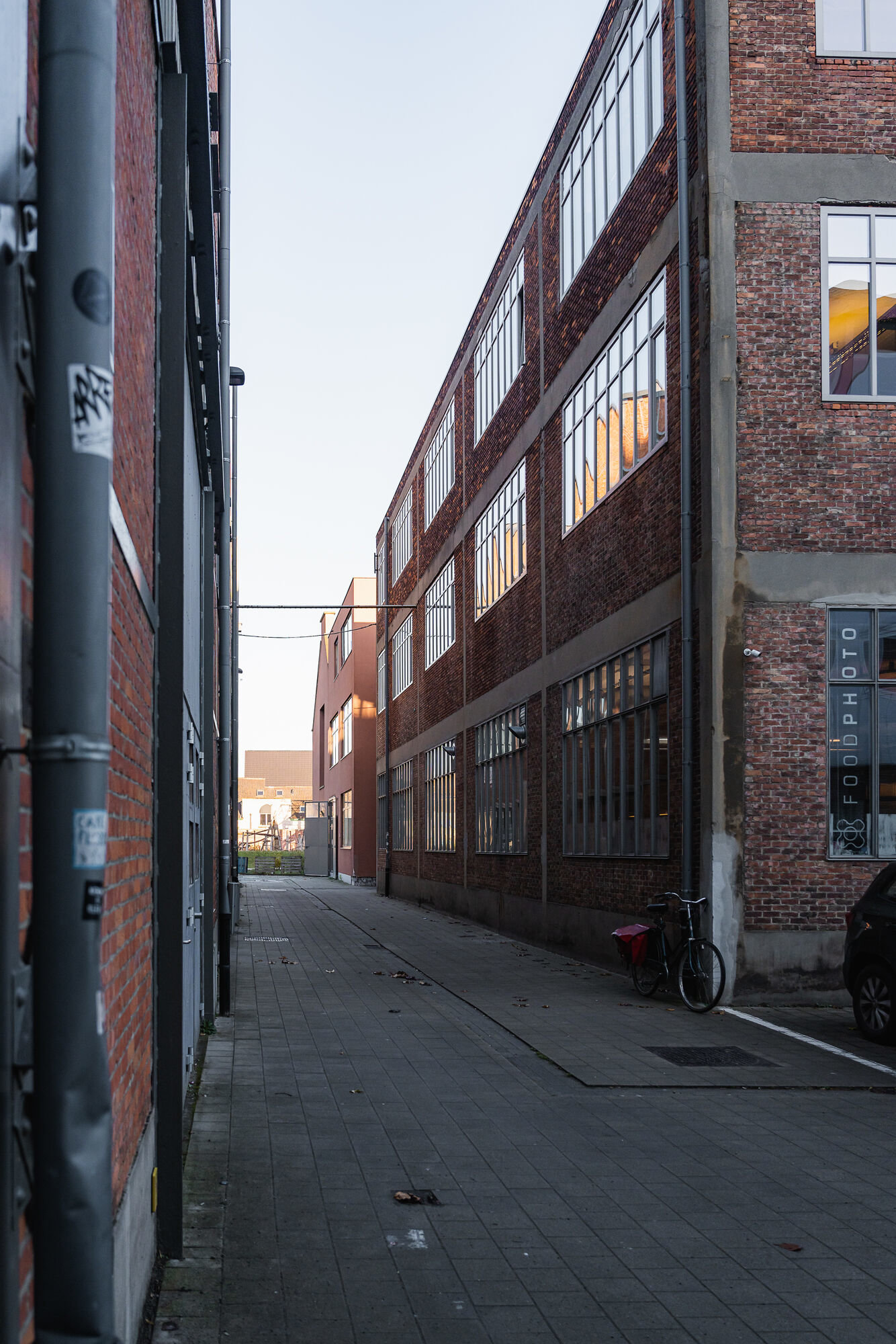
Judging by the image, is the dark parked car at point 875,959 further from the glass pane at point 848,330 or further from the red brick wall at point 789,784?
the glass pane at point 848,330

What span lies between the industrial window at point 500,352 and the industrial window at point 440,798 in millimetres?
8184

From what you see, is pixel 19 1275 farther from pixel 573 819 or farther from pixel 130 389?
pixel 573 819

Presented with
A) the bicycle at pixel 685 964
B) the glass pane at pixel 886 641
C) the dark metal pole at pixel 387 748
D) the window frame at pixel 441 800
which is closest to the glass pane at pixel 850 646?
the glass pane at pixel 886 641

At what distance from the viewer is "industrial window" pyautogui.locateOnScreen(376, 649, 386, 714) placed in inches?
1940

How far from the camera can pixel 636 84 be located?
Answer: 17.9 m

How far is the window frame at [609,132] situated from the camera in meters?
17.0

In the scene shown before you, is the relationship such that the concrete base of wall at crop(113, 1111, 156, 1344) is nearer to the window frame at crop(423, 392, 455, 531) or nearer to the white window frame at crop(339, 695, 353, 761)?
the window frame at crop(423, 392, 455, 531)

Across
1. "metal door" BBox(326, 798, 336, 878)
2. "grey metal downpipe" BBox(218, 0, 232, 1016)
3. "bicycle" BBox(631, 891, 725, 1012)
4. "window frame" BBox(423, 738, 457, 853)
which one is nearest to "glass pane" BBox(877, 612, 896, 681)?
"bicycle" BBox(631, 891, 725, 1012)

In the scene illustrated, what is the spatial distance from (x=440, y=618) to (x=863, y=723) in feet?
72.4

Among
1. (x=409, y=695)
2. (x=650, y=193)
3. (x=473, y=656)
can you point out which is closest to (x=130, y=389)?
(x=650, y=193)

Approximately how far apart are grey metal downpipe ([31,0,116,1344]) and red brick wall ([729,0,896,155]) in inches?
552

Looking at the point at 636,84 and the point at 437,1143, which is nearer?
the point at 437,1143

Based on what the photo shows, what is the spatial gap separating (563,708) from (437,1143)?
1382cm

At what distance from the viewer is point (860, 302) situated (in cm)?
1520
